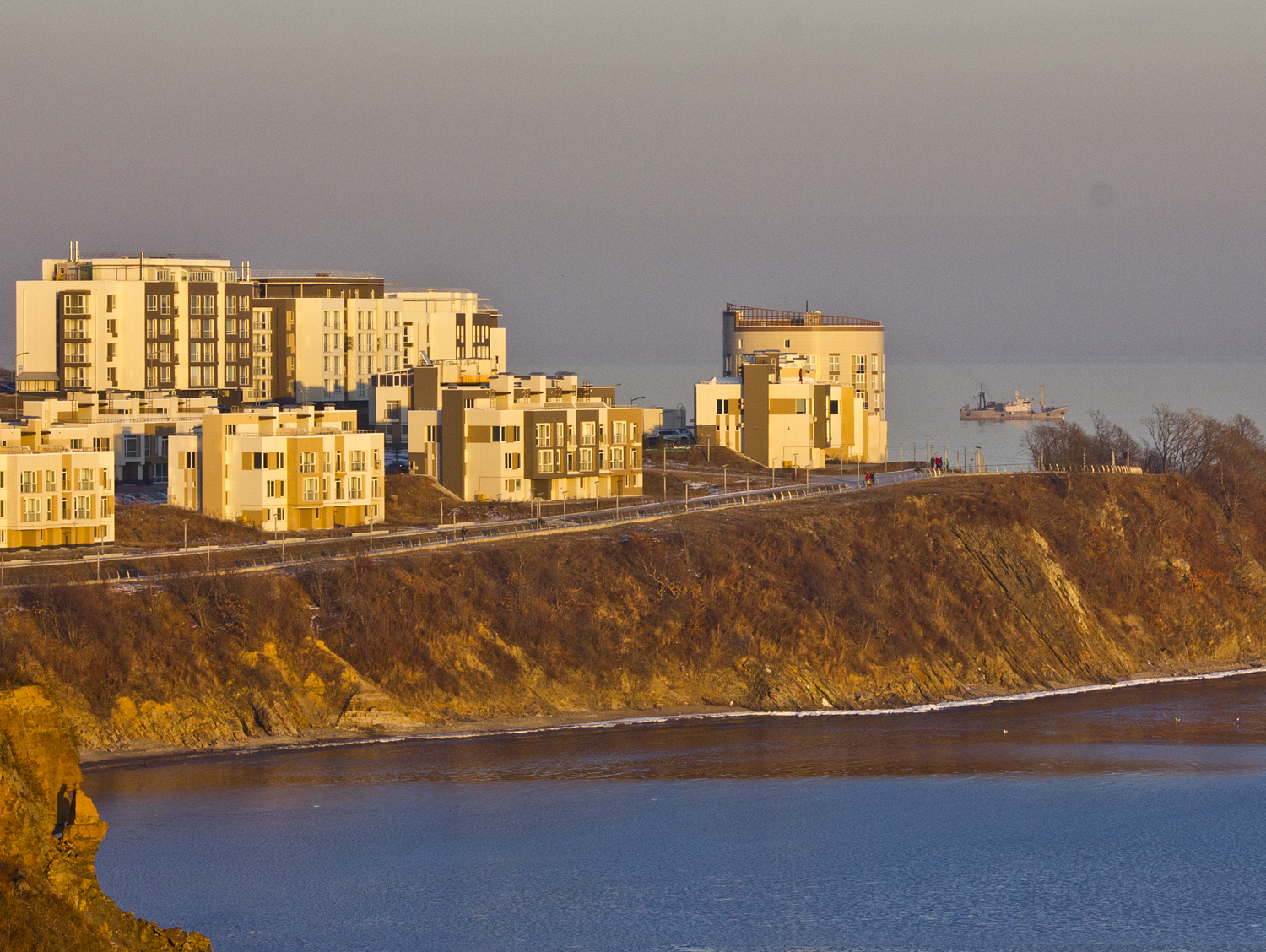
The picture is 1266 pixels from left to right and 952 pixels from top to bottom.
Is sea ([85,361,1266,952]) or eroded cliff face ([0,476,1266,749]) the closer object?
sea ([85,361,1266,952])

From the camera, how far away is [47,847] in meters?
26.8

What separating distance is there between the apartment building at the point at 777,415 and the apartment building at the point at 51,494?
45305mm

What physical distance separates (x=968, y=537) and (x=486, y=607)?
26.5m

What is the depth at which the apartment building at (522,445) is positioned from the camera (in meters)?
94.4

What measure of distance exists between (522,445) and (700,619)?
19.6 meters

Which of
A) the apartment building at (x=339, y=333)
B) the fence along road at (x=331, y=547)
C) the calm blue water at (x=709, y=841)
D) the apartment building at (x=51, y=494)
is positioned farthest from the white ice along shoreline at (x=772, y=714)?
A: the apartment building at (x=339, y=333)

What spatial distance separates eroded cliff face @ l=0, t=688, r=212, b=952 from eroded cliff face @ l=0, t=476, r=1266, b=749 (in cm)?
3166

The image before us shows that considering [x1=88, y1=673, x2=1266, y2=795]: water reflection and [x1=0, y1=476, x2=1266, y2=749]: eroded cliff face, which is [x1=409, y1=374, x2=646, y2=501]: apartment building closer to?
[x1=0, y1=476, x2=1266, y2=749]: eroded cliff face

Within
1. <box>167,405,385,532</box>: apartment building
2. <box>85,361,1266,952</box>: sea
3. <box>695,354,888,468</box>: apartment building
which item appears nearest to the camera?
<box>85,361,1266,952</box>: sea

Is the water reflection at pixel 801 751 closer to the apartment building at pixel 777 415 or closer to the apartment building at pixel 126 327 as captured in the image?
the apartment building at pixel 777 415

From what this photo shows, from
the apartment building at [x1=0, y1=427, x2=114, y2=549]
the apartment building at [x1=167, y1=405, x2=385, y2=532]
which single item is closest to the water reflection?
the apartment building at [x1=0, y1=427, x2=114, y2=549]

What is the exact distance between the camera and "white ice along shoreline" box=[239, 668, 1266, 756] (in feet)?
213

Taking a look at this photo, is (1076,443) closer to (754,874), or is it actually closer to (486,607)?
(486,607)

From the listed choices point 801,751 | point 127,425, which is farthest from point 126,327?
point 801,751
